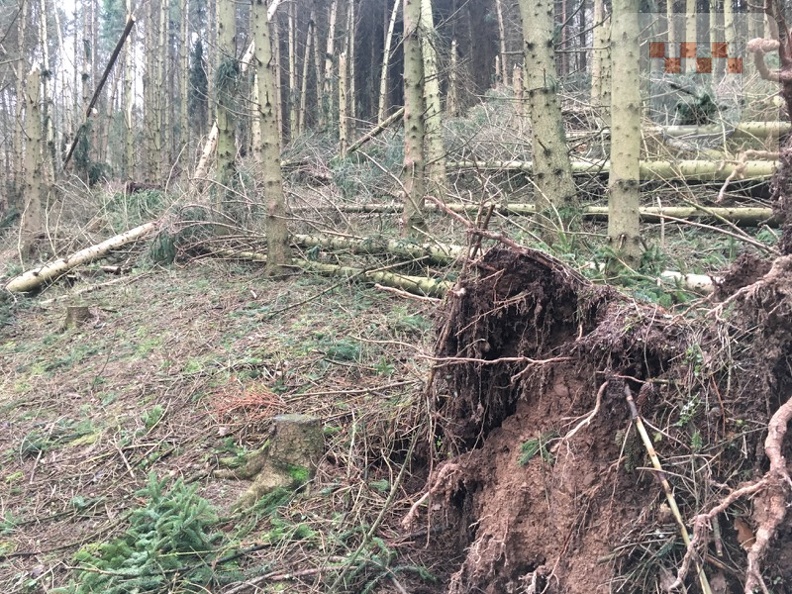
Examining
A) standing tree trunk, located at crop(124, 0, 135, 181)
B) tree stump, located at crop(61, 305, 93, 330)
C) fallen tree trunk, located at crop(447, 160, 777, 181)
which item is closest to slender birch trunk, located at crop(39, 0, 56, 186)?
standing tree trunk, located at crop(124, 0, 135, 181)

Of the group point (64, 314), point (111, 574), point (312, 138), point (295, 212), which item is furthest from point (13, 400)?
point (312, 138)

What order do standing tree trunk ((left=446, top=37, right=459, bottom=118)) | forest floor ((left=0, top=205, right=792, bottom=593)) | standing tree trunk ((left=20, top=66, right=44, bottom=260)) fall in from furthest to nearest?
standing tree trunk ((left=446, top=37, right=459, bottom=118)) → standing tree trunk ((left=20, top=66, right=44, bottom=260)) → forest floor ((left=0, top=205, right=792, bottom=593))

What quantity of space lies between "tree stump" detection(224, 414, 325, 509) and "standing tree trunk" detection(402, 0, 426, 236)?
3.81m

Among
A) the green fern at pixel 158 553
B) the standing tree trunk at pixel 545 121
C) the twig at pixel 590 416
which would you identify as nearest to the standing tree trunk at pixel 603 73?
the standing tree trunk at pixel 545 121

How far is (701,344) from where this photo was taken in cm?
254

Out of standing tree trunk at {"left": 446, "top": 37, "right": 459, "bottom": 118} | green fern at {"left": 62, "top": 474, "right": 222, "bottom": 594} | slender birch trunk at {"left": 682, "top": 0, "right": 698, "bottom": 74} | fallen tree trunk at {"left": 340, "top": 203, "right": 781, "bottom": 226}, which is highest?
slender birch trunk at {"left": 682, "top": 0, "right": 698, "bottom": 74}

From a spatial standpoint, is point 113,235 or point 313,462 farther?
point 113,235

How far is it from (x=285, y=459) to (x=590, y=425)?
6.80 feet

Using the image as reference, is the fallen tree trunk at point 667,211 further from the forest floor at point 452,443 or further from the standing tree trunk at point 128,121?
the standing tree trunk at point 128,121

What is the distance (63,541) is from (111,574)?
2.47 feet

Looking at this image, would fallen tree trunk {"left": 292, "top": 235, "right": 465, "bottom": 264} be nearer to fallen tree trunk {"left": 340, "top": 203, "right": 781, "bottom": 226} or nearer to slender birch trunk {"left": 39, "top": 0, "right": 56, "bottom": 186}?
fallen tree trunk {"left": 340, "top": 203, "right": 781, "bottom": 226}

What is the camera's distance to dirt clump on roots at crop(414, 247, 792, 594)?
231 centimetres

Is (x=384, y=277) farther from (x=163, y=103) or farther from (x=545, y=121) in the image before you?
(x=163, y=103)

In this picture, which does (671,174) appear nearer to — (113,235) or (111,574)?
(111,574)
